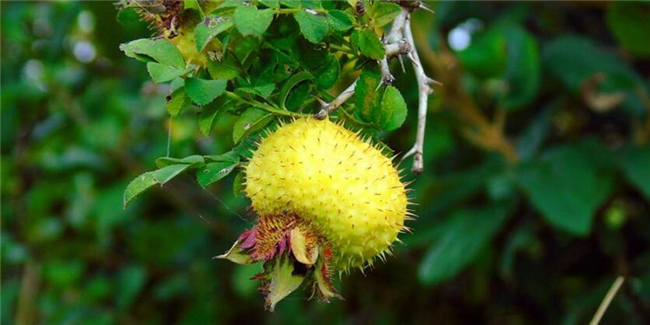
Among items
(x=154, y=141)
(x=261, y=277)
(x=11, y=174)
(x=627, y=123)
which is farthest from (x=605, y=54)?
(x=11, y=174)

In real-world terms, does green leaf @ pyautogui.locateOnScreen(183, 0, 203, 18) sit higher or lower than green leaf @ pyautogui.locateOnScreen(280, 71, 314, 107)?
higher

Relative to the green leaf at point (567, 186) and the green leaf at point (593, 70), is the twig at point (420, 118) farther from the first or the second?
the green leaf at point (593, 70)

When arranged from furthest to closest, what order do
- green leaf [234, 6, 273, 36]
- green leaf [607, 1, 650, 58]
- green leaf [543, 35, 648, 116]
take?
green leaf [543, 35, 648, 116] → green leaf [607, 1, 650, 58] → green leaf [234, 6, 273, 36]

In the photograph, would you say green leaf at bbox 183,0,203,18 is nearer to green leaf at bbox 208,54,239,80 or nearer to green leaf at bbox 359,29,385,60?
green leaf at bbox 208,54,239,80

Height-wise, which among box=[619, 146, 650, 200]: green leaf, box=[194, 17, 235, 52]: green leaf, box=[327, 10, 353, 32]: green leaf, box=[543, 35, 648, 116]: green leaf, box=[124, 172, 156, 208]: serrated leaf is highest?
box=[327, 10, 353, 32]: green leaf

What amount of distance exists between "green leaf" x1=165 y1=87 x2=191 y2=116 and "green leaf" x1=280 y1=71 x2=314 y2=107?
89mm

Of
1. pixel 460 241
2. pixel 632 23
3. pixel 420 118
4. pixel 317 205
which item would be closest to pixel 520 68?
pixel 632 23

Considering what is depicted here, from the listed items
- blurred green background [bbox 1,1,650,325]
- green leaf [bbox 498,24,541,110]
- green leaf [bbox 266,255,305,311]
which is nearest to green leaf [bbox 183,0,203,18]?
green leaf [bbox 266,255,305,311]

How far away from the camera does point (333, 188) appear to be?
768 mm

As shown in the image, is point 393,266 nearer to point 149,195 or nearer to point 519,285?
point 519,285

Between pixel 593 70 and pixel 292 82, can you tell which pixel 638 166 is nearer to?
pixel 593 70

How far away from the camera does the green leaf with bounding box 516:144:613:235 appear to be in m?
1.58

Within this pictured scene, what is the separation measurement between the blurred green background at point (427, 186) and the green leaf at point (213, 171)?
2.11ft

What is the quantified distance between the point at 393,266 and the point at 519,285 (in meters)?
0.32
